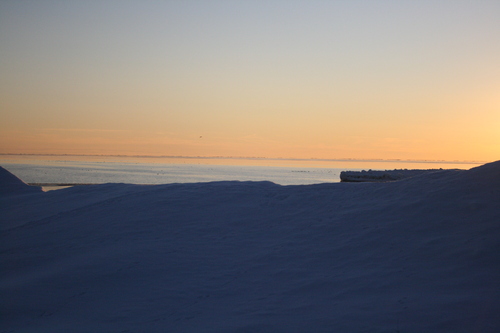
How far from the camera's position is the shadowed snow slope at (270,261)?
5.56m

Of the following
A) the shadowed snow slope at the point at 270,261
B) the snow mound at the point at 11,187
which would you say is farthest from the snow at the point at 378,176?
the snow mound at the point at 11,187

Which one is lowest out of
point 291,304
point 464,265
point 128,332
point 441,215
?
point 128,332

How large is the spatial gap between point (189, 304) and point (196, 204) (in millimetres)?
5231

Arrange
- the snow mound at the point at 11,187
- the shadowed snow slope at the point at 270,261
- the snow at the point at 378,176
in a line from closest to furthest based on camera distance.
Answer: the shadowed snow slope at the point at 270,261 < the snow mound at the point at 11,187 < the snow at the point at 378,176

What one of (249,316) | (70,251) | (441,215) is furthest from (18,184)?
(441,215)

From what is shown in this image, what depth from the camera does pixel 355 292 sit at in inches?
241

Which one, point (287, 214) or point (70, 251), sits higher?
point (287, 214)

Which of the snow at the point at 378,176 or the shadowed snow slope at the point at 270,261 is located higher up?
the snow at the point at 378,176

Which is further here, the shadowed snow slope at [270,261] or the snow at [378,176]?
the snow at [378,176]

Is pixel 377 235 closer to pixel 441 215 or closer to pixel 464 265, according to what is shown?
pixel 441 215

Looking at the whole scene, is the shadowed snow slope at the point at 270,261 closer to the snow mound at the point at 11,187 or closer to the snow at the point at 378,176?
the snow mound at the point at 11,187

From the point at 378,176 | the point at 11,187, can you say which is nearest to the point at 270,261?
the point at 11,187

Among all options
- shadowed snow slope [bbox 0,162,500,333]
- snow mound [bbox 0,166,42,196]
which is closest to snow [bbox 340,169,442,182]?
shadowed snow slope [bbox 0,162,500,333]

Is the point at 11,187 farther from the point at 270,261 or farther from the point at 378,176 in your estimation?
the point at 378,176
